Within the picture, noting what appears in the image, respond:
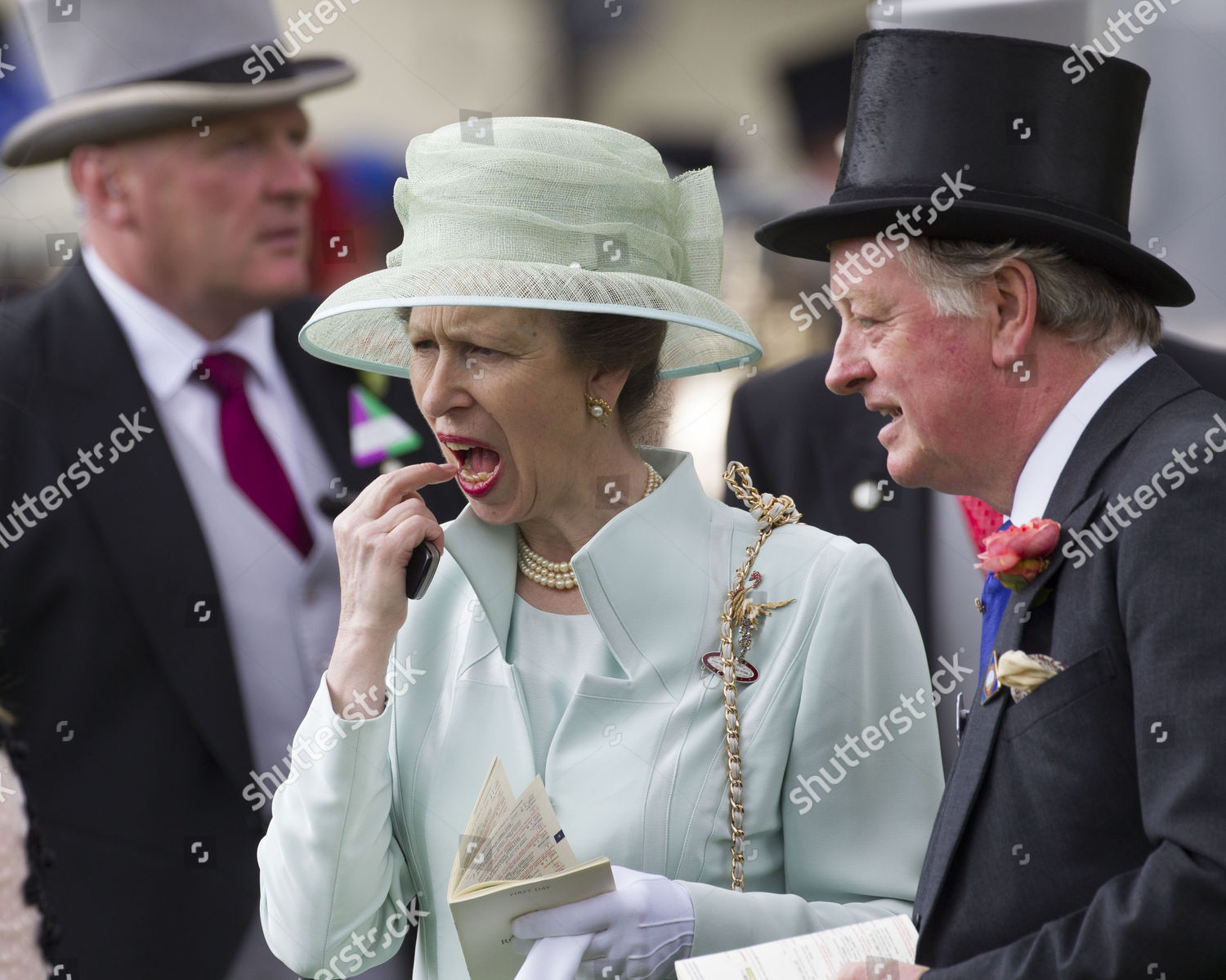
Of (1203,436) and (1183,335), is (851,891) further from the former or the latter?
(1183,335)

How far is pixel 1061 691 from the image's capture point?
1424 mm

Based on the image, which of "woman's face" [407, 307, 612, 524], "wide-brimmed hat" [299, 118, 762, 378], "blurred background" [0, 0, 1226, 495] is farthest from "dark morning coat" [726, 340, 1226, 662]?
"woman's face" [407, 307, 612, 524]

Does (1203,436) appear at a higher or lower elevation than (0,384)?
higher

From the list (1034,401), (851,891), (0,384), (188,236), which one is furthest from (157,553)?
(1034,401)

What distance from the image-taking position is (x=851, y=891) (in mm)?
1933

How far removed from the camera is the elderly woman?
193 cm

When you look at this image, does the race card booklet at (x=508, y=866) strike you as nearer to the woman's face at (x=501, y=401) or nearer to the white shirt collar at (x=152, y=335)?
the woman's face at (x=501, y=401)

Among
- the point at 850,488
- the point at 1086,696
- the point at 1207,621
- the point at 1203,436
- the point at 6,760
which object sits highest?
the point at 1203,436

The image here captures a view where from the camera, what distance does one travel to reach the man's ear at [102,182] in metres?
3.12

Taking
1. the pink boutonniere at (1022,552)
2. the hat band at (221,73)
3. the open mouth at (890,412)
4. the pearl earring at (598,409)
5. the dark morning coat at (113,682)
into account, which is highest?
the hat band at (221,73)

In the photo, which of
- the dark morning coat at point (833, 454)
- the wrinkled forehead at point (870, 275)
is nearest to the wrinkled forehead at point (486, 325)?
the wrinkled forehead at point (870, 275)

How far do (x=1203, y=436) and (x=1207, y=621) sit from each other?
213 mm

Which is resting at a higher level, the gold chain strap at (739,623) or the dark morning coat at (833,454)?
the gold chain strap at (739,623)

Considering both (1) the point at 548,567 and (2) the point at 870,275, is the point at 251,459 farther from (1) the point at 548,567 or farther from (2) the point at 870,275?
(2) the point at 870,275
